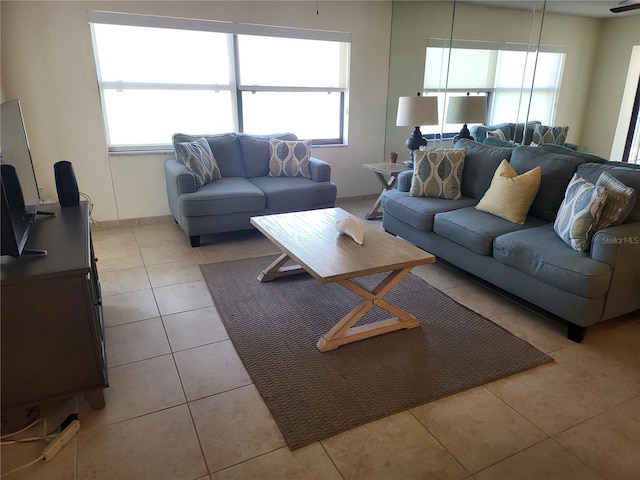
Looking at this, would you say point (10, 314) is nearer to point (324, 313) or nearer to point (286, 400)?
point (286, 400)

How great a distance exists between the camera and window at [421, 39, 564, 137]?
12.6ft

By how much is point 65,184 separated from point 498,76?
413cm

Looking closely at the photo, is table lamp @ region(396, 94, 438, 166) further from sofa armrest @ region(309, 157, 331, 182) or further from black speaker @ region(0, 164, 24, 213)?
black speaker @ region(0, 164, 24, 213)

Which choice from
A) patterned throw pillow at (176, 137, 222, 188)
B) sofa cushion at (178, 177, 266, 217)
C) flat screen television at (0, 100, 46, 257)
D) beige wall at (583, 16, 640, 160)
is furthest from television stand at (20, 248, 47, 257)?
beige wall at (583, 16, 640, 160)

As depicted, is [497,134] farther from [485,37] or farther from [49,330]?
[49,330]

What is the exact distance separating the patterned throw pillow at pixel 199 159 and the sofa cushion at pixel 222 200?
0.09 meters

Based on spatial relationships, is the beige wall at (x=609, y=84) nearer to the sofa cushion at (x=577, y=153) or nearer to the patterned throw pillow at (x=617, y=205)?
the sofa cushion at (x=577, y=153)

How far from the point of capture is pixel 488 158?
3.42 metres

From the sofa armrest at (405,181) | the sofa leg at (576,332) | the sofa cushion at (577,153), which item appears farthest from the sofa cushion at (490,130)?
the sofa leg at (576,332)

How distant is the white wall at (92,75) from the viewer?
11.9ft

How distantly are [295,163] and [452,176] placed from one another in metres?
1.61

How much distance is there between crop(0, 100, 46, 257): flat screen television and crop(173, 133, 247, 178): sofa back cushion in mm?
2078

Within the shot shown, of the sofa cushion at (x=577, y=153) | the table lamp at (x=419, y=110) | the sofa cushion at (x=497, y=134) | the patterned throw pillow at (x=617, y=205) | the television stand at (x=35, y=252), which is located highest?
the table lamp at (x=419, y=110)

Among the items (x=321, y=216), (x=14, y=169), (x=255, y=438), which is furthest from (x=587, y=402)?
(x=14, y=169)
